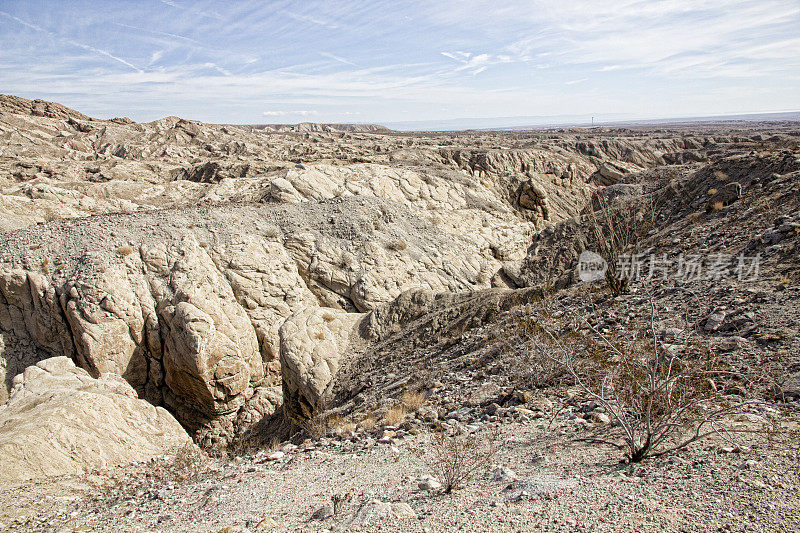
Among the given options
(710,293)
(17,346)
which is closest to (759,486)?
(710,293)

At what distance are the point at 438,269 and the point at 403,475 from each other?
13.3 m

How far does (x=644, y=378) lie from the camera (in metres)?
4.96

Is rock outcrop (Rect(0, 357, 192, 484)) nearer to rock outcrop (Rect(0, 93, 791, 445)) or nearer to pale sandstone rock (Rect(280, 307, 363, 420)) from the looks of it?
rock outcrop (Rect(0, 93, 791, 445))

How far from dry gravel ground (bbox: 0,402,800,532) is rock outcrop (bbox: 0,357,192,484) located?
771 mm

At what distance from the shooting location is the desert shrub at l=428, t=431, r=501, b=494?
3896mm

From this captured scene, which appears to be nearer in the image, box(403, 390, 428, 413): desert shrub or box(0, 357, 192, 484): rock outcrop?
box(0, 357, 192, 484): rock outcrop

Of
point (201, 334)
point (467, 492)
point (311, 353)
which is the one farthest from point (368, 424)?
point (201, 334)

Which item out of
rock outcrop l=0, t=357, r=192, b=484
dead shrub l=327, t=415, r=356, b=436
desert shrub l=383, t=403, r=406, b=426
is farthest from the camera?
dead shrub l=327, t=415, r=356, b=436

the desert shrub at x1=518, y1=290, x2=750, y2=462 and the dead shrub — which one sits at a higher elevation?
the desert shrub at x1=518, y1=290, x2=750, y2=462

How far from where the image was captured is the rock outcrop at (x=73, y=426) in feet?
19.3

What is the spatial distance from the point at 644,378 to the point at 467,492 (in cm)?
263

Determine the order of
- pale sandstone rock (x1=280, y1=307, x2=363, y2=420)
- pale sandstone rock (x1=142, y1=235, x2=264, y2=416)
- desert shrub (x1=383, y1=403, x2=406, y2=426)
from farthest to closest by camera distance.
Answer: pale sandstone rock (x1=142, y1=235, x2=264, y2=416)
pale sandstone rock (x1=280, y1=307, x2=363, y2=420)
desert shrub (x1=383, y1=403, x2=406, y2=426)

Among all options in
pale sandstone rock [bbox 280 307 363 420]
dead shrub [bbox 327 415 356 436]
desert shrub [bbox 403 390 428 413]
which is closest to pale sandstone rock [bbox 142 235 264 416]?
pale sandstone rock [bbox 280 307 363 420]

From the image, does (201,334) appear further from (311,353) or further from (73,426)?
(73,426)
